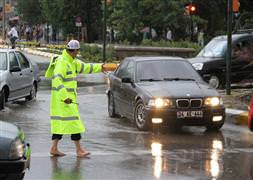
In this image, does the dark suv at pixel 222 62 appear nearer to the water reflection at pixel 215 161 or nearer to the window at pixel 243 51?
the window at pixel 243 51

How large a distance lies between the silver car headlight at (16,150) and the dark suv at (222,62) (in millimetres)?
14201

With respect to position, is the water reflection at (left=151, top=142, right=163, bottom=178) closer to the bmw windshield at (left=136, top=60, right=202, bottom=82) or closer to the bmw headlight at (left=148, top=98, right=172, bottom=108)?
the bmw headlight at (left=148, top=98, right=172, bottom=108)

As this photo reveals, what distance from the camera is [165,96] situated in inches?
498

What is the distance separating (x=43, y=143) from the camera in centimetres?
1159

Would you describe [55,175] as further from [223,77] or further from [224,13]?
[224,13]

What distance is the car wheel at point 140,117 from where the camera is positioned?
1295 centimetres

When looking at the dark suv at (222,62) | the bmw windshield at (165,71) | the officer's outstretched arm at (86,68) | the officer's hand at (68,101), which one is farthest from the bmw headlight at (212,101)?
the dark suv at (222,62)

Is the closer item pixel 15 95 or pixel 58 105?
pixel 58 105

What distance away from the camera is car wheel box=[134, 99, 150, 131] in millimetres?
12945

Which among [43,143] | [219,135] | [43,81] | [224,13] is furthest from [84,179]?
[224,13]

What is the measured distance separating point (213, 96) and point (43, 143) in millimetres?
3439

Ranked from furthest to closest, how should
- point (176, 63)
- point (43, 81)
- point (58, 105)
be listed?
point (43, 81) < point (176, 63) < point (58, 105)

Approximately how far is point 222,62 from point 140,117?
8441 mm

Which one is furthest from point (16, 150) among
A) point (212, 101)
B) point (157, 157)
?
point (212, 101)
